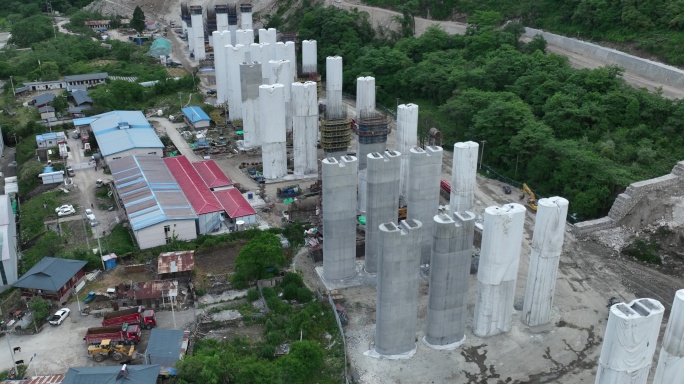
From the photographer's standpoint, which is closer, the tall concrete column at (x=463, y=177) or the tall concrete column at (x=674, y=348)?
the tall concrete column at (x=674, y=348)

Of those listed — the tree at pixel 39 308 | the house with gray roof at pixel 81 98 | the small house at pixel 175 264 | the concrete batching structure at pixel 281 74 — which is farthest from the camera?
the house with gray roof at pixel 81 98

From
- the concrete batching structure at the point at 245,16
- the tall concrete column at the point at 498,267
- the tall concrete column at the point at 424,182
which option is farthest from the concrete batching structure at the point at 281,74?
the concrete batching structure at the point at 245,16

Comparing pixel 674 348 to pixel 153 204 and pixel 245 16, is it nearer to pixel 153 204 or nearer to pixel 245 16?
pixel 153 204

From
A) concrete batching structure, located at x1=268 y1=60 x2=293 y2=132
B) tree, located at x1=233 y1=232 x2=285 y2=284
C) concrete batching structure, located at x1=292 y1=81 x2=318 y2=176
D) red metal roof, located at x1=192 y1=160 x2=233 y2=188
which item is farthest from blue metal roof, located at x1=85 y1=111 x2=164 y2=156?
tree, located at x1=233 y1=232 x2=285 y2=284

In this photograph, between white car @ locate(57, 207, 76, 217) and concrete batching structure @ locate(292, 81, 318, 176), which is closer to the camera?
white car @ locate(57, 207, 76, 217)

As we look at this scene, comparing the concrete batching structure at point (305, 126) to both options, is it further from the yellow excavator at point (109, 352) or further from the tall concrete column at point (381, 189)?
the yellow excavator at point (109, 352)

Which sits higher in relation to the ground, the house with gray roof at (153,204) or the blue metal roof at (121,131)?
the blue metal roof at (121,131)

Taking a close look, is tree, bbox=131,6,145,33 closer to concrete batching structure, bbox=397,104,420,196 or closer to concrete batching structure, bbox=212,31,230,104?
concrete batching structure, bbox=212,31,230,104

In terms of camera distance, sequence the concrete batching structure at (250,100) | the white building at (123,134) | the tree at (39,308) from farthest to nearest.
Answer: the concrete batching structure at (250,100) → the white building at (123,134) → the tree at (39,308)
